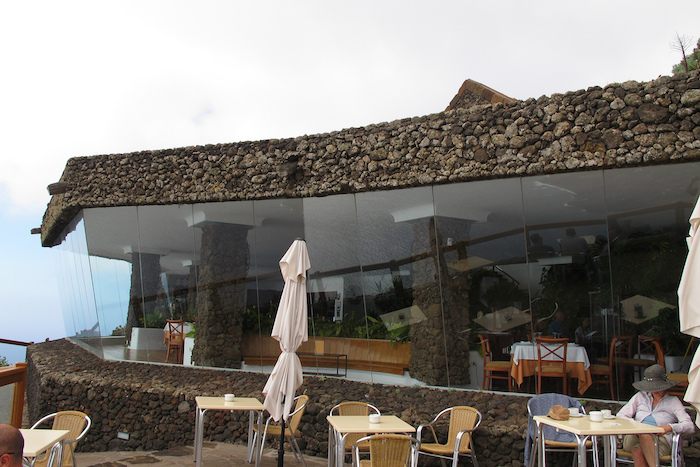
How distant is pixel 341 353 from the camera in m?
8.41

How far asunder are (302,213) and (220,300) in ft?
8.05

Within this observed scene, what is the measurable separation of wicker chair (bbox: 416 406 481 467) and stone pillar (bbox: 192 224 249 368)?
15.1 feet

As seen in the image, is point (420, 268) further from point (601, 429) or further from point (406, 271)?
point (601, 429)

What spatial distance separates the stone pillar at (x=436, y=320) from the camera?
7.37 m

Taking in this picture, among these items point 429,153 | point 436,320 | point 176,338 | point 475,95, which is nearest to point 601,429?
point 436,320

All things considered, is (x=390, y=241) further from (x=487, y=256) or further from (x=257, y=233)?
(x=257, y=233)

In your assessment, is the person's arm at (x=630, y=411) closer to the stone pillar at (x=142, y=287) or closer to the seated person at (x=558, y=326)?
the seated person at (x=558, y=326)

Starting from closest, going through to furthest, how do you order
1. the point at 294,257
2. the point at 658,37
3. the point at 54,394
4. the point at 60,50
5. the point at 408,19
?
the point at 294,257
the point at 54,394
the point at 60,50
the point at 408,19
the point at 658,37

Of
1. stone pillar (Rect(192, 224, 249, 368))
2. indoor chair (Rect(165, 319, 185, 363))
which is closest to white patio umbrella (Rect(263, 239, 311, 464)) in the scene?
stone pillar (Rect(192, 224, 249, 368))

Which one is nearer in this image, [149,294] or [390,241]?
[390,241]

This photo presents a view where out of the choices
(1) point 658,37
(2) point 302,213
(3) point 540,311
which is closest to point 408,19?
(2) point 302,213

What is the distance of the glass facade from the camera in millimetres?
6332

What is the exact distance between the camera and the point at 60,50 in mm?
12445

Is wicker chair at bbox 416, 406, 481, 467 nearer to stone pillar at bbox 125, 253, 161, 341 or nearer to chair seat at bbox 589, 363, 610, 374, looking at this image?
chair seat at bbox 589, 363, 610, 374
